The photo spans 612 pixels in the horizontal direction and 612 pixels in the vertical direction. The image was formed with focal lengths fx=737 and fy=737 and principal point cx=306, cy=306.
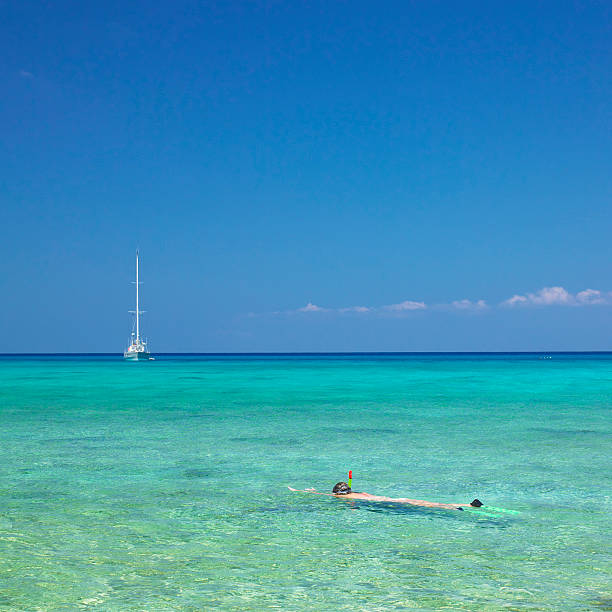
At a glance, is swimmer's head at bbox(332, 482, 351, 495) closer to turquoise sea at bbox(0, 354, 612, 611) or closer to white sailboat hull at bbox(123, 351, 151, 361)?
turquoise sea at bbox(0, 354, 612, 611)

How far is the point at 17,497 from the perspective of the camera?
14516 millimetres

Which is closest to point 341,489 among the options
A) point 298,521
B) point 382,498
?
point 382,498

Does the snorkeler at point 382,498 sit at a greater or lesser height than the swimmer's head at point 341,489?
lesser

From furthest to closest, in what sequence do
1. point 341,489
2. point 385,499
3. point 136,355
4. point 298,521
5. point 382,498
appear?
Result: 1. point 136,355
2. point 341,489
3. point 382,498
4. point 385,499
5. point 298,521

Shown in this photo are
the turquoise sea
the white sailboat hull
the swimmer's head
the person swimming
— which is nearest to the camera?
the turquoise sea

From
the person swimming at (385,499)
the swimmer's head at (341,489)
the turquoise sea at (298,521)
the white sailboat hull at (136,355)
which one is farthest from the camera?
the white sailboat hull at (136,355)

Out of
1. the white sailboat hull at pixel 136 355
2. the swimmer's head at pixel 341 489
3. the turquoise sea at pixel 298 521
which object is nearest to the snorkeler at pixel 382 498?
the swimmer's head at pixel 341 489

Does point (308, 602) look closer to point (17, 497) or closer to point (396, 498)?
point (396, 498)

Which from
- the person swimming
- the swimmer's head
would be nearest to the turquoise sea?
the person swimming

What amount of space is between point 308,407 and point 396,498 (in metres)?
24.2

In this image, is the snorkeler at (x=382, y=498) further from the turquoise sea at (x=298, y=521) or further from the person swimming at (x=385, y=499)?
the turquoise sea at (x=298, y=521)

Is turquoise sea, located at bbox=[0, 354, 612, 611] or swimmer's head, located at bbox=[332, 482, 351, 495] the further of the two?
swimmer's head, located at bbox=[332, 482, 351, 495]

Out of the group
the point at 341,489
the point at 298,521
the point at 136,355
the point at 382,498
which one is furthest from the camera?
the point at 136,355

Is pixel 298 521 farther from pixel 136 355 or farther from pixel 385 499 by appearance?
pixel 136 355
